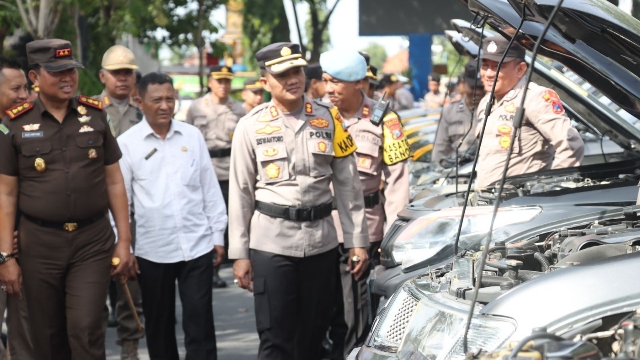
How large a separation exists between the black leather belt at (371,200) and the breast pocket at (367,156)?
16 cm

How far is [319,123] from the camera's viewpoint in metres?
5.62

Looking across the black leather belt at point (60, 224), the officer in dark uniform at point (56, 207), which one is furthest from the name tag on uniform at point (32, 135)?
the black leather belt at point (60, 224)

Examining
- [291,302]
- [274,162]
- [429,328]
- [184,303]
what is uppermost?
[274,162]

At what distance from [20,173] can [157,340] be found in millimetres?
1429

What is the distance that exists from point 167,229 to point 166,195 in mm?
215

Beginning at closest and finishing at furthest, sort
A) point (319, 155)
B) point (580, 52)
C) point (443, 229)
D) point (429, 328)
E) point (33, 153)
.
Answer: point (429, 328) < point (580, 52) < point (33, 153) < point (319, 155) < point (443, 229)

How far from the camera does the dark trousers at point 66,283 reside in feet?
17.7

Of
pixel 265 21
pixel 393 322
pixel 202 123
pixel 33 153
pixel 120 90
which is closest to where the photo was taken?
pixel 393 322

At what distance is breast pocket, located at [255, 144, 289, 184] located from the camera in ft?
17.9

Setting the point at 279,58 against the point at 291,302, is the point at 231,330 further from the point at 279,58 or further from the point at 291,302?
the point at 279,58

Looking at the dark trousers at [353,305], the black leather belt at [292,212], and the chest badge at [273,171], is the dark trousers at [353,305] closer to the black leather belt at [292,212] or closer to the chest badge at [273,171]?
the black leather belt at [292,212]

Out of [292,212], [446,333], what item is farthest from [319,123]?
[446,333]

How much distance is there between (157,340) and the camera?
20.4 ft

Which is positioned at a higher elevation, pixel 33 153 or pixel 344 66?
pixel 344 66
